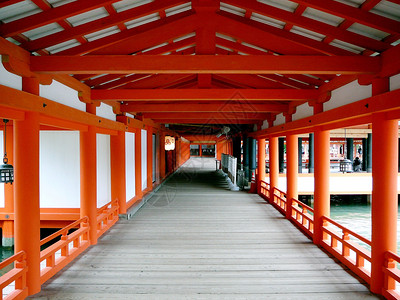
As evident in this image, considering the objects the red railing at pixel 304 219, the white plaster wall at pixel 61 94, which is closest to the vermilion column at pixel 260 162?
the red railing at pixel 304 219

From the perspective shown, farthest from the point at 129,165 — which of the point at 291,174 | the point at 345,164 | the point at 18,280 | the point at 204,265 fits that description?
the point at 345,164

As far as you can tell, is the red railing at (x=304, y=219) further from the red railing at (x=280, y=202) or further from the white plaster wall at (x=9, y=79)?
the white plaster wall at (x=9, y=79)

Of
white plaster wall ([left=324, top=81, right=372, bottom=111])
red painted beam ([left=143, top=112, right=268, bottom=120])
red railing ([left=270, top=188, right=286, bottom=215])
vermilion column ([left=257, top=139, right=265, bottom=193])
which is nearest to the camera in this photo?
white plaster wall ([left=324, top=81, right=372, bottom=111])

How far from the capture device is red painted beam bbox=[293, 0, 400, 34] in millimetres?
2803

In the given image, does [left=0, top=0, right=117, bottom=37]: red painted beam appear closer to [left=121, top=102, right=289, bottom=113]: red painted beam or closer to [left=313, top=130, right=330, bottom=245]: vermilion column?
[left=121, top=102, right=289, bottom=113]: red painted beam

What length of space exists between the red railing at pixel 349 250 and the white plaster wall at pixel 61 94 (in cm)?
516

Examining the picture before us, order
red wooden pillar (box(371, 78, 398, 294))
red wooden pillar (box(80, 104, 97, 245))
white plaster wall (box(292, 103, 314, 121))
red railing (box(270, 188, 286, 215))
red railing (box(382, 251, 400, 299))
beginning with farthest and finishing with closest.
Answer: red railing (box(270, 188, 286, 215)) < white plaster wall (box(292, 103, 314, 121)) < red wooden pillar (box(80, 104, 97, 245)) < red wooden pillar (box(371, 78, 398, 294)) < red railing (box(382, 251, 400, 299))

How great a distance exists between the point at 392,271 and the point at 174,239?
3.82 meters

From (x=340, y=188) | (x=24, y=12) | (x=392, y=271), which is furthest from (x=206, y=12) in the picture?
(x=340, y=188)

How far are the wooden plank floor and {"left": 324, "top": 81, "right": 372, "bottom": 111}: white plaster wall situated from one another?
2.80 meters

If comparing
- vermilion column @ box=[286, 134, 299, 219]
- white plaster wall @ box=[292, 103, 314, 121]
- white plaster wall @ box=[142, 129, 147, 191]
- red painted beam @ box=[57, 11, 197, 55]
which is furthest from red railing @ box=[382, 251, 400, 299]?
white plaster wall @ box=[142, 129, 147, 191]

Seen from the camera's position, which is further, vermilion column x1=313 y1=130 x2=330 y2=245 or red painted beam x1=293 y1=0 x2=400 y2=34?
vermilion column x1=313 y1=130 x2=330 y2=245

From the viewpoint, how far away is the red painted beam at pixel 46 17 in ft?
9.20

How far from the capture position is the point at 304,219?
6.25 m
